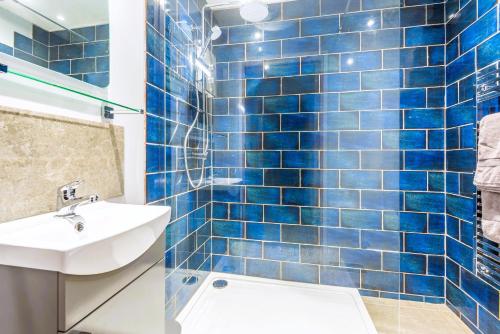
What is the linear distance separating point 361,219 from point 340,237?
0.22 m

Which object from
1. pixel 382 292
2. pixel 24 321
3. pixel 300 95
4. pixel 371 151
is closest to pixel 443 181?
pixel 371 151

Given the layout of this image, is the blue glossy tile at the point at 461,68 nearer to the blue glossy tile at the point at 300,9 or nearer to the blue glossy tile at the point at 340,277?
the blue glossy tile at the point at 300,9

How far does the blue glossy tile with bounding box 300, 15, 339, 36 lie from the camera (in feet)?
6.57

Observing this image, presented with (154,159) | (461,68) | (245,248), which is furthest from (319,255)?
(461,68)

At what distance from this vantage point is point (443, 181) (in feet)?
6.11

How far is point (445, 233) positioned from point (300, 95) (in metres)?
1.48

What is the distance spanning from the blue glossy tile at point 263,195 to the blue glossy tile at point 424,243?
3.35 ft

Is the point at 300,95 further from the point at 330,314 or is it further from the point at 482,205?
the point at 330,314

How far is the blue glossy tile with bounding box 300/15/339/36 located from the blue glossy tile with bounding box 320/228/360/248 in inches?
61.5

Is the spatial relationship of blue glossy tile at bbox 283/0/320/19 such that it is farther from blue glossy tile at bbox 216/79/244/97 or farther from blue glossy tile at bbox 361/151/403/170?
blue glossy tile at bbox 361/151/403/170

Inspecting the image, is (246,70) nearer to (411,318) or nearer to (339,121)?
(339,121)

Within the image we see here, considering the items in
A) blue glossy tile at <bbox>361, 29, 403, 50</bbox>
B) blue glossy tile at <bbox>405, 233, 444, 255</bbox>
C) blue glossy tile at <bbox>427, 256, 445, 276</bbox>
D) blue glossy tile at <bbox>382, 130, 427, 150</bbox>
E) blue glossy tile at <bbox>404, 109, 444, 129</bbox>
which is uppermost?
blue glossy tile at <bbox>361, 29, 403, 50</bbox>

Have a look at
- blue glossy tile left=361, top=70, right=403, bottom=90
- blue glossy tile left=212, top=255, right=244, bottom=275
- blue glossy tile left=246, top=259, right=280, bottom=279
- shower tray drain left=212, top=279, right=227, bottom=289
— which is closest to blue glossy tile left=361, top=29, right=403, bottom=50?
blue glossy tile left=361, top=70, right=403, bottom=90

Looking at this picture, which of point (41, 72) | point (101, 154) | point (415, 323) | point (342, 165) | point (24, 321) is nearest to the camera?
point (24, 321)
